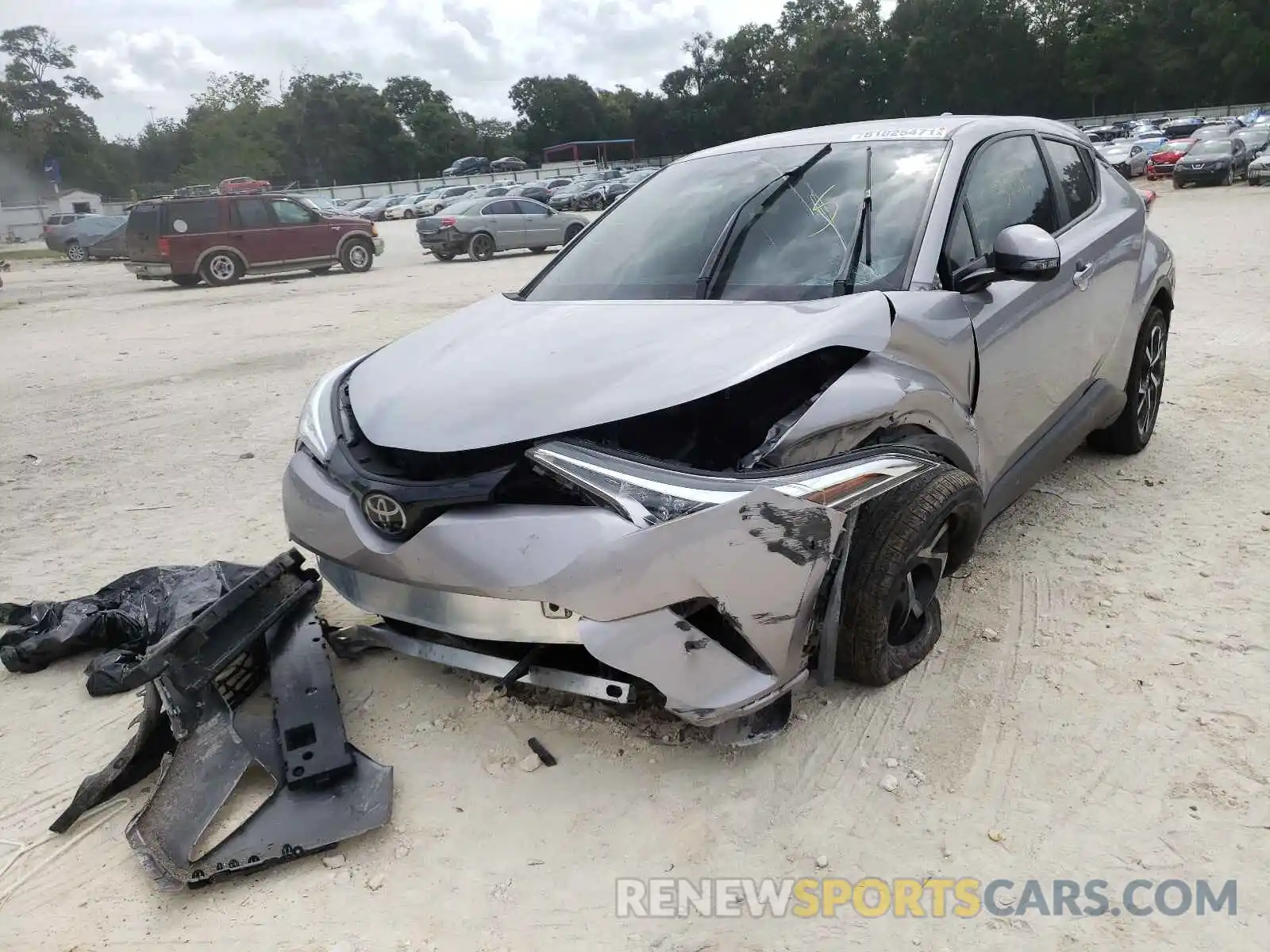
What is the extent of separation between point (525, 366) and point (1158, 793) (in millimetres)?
2090

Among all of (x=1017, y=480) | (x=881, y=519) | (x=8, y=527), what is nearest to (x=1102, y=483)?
(x=1017, y=480)

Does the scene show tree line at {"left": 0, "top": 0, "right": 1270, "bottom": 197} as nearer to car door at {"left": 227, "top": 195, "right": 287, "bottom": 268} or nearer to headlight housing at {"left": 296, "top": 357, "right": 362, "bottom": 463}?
car door at {"left": 227, "top": 195, "right": 287, "bottom": 268}

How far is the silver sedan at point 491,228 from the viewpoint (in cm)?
1986

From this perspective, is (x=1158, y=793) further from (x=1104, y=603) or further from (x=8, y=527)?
(x=8, y=527)

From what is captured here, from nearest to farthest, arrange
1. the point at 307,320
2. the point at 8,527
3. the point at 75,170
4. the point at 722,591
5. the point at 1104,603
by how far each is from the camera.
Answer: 1. the point at 722,591
2. the point at 1104,603
3. the point at 8,527
4. the point at 307,320
5. the point at 75,170

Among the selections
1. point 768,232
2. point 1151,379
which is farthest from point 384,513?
point 1151,379

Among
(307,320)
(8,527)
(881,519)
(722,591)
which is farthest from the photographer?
(307,320)

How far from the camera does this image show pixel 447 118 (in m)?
79.4

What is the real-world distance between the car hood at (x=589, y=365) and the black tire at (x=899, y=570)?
1.60 feet

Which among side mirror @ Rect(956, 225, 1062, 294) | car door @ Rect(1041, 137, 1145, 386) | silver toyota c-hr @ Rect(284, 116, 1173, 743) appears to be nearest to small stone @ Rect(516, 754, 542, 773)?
silver toyota c-hr @ Rect(284, 116, 1173, 743)

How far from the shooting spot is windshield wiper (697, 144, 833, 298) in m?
3.11

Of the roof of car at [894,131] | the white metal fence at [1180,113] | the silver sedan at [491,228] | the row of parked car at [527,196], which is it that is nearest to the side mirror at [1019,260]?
the roof of car at [894,131]

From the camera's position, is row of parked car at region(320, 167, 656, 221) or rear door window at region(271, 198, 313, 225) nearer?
rear door window at region(271, 198, 313, 225)

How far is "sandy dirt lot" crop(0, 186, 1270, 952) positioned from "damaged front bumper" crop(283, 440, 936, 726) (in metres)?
0.33
